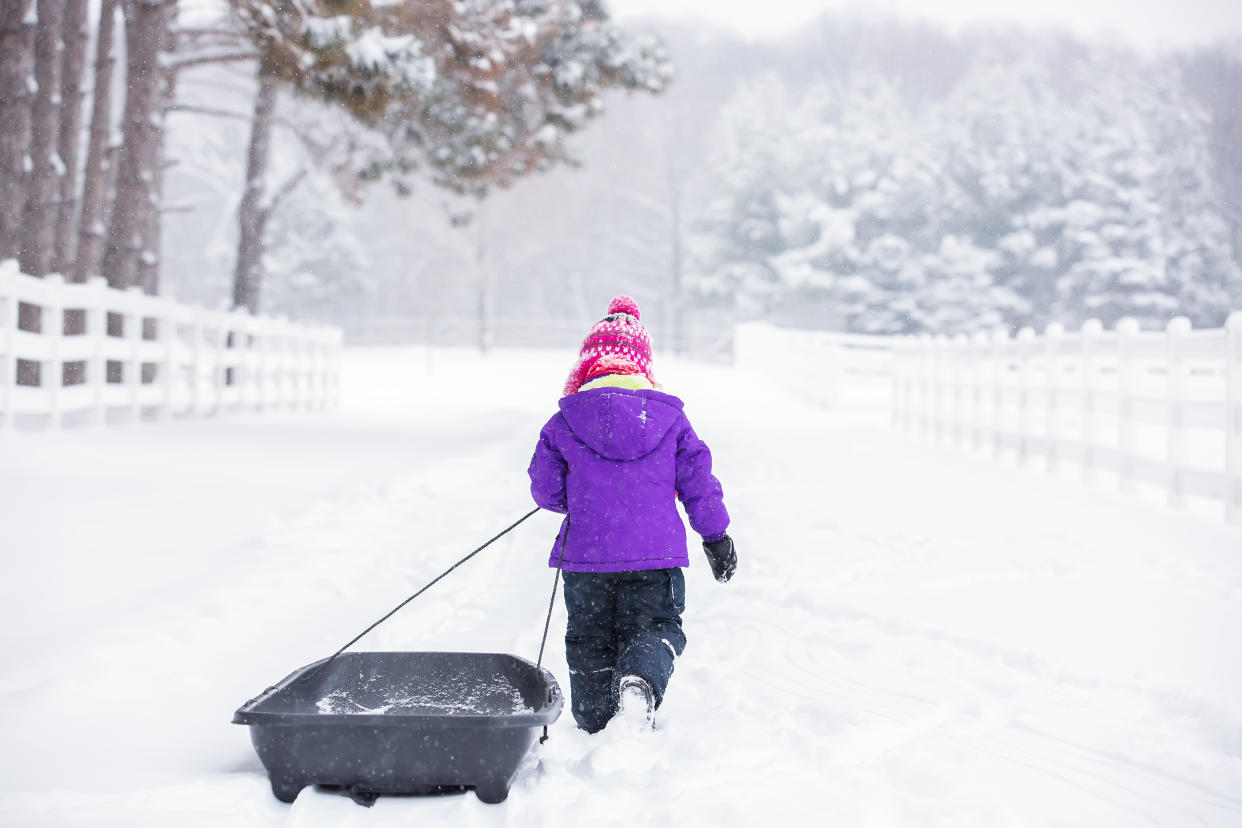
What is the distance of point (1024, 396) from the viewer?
36.6ft

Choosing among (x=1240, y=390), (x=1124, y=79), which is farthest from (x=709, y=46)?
(x=1240, y=390)

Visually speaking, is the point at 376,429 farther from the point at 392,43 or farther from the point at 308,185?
the point at 308,185

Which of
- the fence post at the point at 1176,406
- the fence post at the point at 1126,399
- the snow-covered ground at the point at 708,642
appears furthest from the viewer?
the fence post at the point at 1126,399

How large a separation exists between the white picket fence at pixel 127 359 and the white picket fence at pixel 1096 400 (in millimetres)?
8993

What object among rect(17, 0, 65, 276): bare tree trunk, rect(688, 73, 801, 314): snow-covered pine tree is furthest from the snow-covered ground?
rect(688, 73, 801, 314): snow-covered pine tree

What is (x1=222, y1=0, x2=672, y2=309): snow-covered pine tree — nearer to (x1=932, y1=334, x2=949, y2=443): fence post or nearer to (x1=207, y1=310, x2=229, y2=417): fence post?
(x1=207, y1=310, x2=229, y2=417): fence post

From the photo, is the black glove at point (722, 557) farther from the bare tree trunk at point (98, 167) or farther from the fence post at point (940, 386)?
the fence post at point (940, 386)

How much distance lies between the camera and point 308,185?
1933 inches

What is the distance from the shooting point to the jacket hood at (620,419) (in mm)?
3430

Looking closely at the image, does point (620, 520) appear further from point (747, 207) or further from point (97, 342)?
point (747, 207)

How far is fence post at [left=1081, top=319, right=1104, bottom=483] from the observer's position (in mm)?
9602

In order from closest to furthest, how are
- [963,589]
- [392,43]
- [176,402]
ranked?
1. [963,589]
2. [392,43]
3. [176,402]

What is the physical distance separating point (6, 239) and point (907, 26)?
6237 cm

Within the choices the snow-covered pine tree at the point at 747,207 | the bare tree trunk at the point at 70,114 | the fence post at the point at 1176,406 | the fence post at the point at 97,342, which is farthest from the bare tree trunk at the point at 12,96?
the snow-covered pine tree at the point at 747,207
